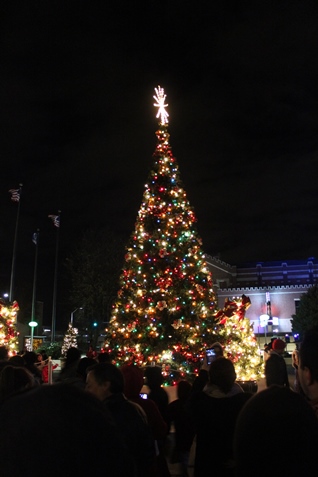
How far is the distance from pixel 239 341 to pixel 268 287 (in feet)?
151

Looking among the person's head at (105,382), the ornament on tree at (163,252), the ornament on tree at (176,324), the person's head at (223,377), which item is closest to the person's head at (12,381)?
the person's head at (105,382)

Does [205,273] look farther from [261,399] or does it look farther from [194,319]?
[261,399]

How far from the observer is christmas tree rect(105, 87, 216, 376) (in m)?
15.5

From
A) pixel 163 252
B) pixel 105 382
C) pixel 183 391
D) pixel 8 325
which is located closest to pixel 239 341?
pixel 163 252

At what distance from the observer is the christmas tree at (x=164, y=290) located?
50.9 feet

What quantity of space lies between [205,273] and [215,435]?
12470 millimetres

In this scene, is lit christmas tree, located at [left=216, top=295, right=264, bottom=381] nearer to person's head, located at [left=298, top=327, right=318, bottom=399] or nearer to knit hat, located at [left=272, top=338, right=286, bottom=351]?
knit hat, located at [left=272, top=338, right=286, bottom=351]

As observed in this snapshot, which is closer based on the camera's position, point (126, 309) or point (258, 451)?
point (258, 451)

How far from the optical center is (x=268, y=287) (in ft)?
200

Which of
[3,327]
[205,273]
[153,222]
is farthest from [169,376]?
[3,327]

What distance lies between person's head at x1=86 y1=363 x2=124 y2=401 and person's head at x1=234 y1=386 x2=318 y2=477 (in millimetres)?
2549

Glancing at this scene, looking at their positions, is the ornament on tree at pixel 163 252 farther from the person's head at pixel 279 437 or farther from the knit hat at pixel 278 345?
the person's head at pixel 279 437

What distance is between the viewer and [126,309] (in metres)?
16.1

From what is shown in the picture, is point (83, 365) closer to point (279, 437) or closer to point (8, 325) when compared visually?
point (279, 437)
